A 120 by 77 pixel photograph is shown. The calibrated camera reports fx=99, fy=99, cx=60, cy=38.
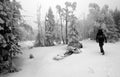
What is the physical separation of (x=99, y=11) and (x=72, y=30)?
10.5 metres

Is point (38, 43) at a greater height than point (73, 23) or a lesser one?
lesser

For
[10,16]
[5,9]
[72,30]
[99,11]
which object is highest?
[99,11]

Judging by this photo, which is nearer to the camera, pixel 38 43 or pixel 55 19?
pixel 38 43

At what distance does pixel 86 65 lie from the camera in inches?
282

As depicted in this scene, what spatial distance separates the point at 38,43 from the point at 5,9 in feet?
68.6

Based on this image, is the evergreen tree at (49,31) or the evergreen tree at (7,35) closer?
the evergreen tree at (7,35)

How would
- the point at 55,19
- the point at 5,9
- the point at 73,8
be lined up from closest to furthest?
the point at 5,9
the point at 73,8
the point at 55,19

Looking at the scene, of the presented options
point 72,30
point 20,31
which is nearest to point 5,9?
point 20,31

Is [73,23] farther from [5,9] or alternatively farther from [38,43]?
[5,9]

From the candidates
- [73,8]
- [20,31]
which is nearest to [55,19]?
[73,8]

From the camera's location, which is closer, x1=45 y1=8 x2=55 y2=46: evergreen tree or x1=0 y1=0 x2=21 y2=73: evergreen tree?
x1=0 y1=0 x2=21 y2=73: evergreen tree

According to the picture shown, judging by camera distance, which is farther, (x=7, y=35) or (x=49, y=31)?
(x=49, y=31)

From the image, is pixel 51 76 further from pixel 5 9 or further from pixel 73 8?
pixel 73 8

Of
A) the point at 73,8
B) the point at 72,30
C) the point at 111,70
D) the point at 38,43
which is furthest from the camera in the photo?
the point at 38,43
